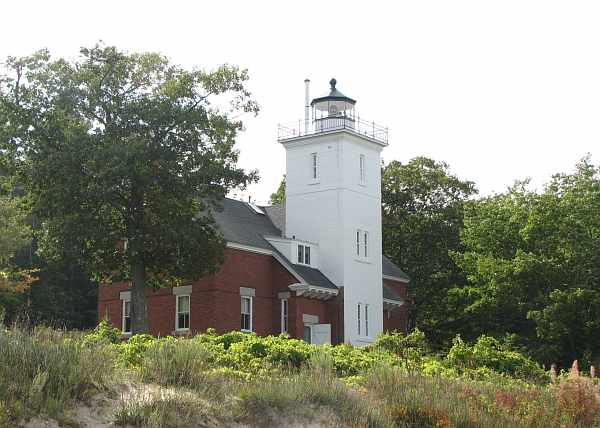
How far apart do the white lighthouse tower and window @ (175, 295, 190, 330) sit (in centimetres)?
714

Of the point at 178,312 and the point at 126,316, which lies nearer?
the point at 178,312

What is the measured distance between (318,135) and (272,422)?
111ft

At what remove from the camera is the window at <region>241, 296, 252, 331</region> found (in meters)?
45.4

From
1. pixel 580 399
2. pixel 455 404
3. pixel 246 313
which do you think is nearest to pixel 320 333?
pixel 246 313

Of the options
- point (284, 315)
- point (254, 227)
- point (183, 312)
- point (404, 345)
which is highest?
point (254, 227)

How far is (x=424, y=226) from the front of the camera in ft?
197

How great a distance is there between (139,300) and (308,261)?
1084 cm

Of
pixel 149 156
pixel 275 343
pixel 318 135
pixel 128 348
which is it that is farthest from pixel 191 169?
pixel 128 348

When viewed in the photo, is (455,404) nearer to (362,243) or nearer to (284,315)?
(284,315)

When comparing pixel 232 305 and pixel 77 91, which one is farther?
pixel 232 305

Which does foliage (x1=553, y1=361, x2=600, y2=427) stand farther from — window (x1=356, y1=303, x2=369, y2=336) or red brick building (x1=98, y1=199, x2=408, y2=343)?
window (x1=356, y1=303, x2=369, y2=336)

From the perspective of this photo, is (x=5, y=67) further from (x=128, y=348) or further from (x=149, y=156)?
(x=128, y=348)

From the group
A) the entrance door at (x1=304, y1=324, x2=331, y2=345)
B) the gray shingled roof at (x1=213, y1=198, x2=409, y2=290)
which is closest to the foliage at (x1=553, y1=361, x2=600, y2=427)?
the gray shingled roof at (x1=213, y1=198, x2=409, y2=290)

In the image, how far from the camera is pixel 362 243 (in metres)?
49.9
